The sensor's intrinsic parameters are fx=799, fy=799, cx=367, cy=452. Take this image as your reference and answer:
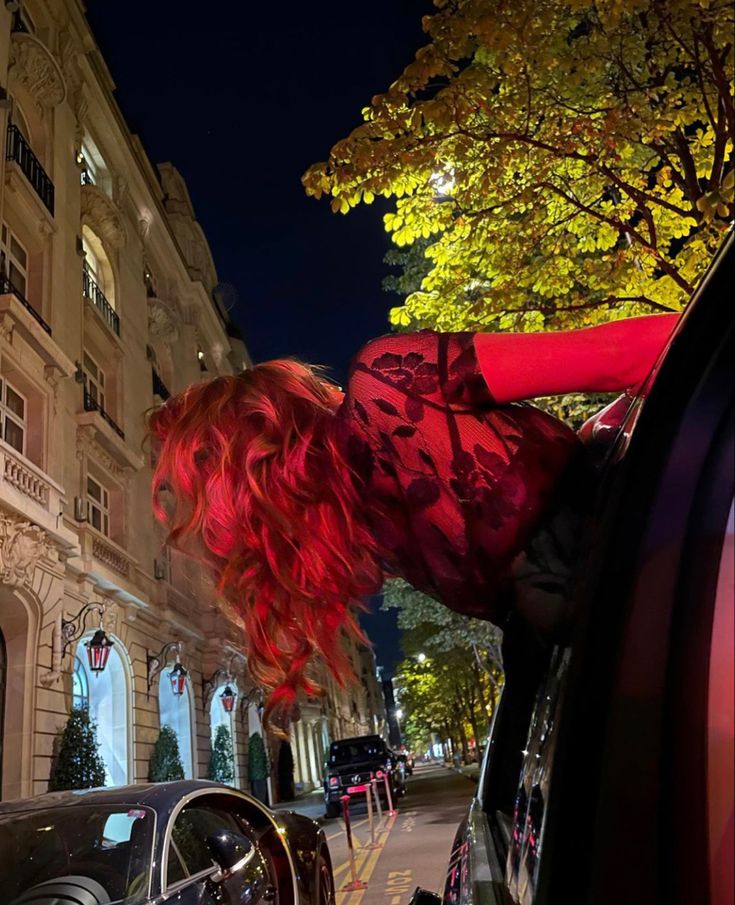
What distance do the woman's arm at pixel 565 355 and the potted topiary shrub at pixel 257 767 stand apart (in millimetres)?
25356

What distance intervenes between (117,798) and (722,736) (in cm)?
398

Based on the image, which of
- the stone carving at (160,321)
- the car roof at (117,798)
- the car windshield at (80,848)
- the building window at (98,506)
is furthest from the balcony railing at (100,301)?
the car windshield at (80,848)

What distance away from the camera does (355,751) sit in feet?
65.0

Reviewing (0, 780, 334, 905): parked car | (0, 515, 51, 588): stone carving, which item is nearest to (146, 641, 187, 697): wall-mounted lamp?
(0, 515, 51, 588): stone carving

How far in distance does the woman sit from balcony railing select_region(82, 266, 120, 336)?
17402 millimetres

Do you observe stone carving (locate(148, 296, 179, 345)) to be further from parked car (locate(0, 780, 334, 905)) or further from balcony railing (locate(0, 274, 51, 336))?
parked car (locate(0, 780, 334, 905))

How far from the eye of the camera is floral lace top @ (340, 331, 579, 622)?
50.8 inches

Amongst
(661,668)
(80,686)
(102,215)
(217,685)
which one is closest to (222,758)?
(217,685)

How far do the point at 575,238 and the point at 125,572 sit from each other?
1249 cm

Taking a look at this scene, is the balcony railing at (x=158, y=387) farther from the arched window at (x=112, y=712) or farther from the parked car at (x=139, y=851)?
the parked car at (x=139, y=851)

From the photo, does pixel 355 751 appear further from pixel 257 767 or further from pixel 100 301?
pixel 100 301

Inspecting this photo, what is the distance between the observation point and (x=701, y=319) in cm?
72

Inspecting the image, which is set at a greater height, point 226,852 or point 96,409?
point 96,409

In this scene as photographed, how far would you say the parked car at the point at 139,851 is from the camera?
11.1ft
